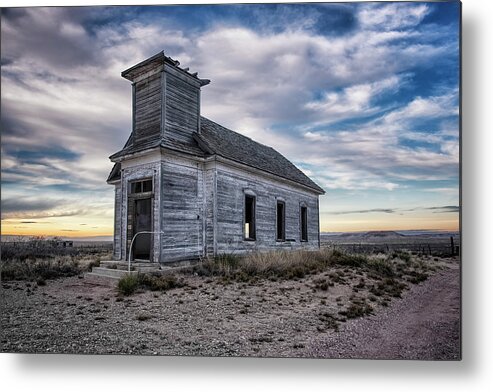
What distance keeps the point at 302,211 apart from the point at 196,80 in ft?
21.3

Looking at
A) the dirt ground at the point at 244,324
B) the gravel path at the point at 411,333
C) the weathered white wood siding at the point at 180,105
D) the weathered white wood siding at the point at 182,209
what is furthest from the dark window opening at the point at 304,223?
the gravel path at the point at 411,333

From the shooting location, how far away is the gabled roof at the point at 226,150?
23.9 ft

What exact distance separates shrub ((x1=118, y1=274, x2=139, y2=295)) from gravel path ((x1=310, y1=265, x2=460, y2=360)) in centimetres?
298

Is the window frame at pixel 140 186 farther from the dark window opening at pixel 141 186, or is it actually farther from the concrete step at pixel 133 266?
the concrete step at pixel 133 266

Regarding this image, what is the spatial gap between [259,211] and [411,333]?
19.8ft

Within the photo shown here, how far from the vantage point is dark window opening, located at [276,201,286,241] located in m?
10.9

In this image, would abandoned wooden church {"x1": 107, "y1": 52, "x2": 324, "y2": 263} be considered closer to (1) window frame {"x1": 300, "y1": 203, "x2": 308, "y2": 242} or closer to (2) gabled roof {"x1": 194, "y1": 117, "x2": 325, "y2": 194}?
(2) gabled roof {"x1": 194, "y1": 117, "x2": 325, "y2": 194}

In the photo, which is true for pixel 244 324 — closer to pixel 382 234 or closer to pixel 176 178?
pixel 382 234

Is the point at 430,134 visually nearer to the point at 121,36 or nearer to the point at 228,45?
the point at 228,45

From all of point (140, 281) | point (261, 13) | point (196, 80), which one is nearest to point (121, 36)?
point (261, 13)

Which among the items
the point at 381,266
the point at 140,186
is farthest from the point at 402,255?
the point at 140,186

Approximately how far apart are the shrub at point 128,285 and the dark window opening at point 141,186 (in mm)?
2209

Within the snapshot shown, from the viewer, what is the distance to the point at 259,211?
32.0 feet

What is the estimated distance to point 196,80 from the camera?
24.3 ft
